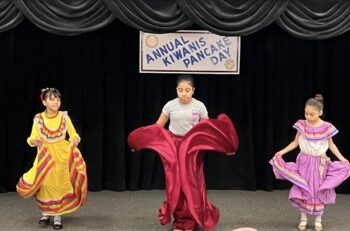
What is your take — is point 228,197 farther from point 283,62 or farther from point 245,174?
point 283,62

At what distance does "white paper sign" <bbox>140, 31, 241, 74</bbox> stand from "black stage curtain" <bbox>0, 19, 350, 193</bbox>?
4.2 inches

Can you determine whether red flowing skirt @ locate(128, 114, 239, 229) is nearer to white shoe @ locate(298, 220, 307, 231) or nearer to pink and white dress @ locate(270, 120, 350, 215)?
pink and white dress @ locate(270, 120, 350, 215)

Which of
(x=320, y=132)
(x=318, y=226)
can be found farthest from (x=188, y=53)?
(x=318, y=226)

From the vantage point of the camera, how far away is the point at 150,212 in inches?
179

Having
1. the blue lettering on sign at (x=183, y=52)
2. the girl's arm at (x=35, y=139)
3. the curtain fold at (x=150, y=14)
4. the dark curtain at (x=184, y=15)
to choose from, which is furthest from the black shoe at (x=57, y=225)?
the blue lettering on sign at (x=183, y=52)

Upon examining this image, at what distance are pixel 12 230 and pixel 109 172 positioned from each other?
55.0 inches

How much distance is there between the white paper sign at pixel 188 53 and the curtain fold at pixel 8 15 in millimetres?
1331

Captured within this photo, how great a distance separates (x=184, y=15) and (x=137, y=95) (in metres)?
1.19

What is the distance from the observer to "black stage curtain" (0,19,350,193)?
505 cm

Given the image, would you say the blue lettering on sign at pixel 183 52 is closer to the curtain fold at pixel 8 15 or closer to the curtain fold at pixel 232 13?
the curtain fold at pixel 232 13

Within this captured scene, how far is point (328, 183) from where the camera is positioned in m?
3.95

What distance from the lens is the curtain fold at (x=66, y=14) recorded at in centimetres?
408

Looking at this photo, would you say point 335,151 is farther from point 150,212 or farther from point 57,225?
point 57,225

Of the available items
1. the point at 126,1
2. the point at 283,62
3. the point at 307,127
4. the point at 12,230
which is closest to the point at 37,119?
the point at 12,230
